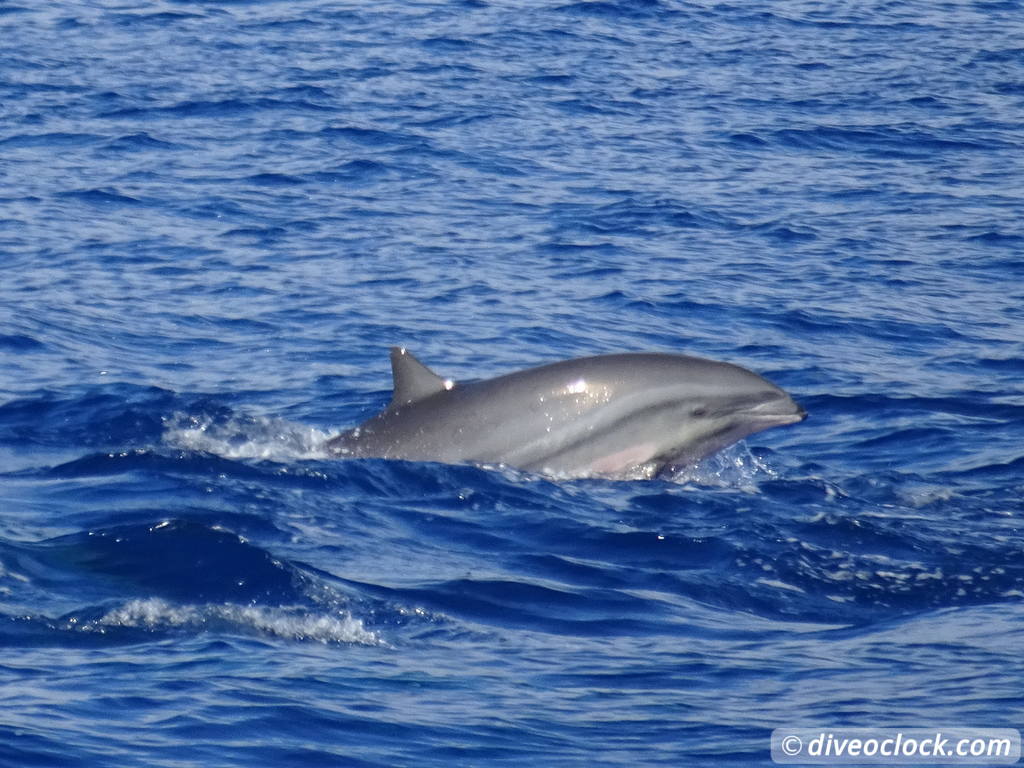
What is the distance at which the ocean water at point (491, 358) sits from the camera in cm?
1027

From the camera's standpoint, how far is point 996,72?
34.4 m

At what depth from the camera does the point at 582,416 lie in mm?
14633

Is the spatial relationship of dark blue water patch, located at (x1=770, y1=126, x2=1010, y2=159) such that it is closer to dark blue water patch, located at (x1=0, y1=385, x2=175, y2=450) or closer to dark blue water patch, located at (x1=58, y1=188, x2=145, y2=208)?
dark blue water patch, located at (x1=58, y1=188, x2=145, y2=208)

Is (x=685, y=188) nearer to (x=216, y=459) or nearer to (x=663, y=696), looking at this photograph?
(x=216, y=459)

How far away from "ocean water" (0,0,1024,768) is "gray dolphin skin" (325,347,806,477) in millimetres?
261

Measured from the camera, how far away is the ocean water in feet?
33.7

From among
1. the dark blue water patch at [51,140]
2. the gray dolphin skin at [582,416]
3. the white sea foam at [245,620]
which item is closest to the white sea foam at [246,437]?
the gray dolphin skin at [582,416]

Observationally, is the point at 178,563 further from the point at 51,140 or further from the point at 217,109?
the point at 217,109

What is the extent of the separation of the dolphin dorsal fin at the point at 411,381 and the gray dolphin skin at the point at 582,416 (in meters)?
0.01

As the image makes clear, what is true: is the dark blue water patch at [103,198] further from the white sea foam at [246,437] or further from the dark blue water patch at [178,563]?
the dark blue water patch at [178,563]

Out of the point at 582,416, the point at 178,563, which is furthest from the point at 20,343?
the point at 178,563

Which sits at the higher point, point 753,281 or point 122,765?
point 122,765

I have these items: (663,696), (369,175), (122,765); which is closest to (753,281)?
(369,175)

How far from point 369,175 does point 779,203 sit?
6391mm
